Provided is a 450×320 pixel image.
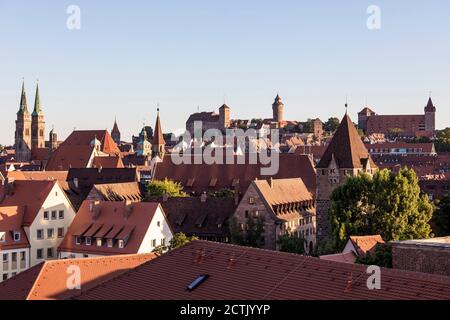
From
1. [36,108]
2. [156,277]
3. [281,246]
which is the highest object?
[36,108]

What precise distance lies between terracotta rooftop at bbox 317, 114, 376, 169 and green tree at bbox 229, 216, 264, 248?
7.37m

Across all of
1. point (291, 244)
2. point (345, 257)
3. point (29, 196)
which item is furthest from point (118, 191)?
point (345, 257)

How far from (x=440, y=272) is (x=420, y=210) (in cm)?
3252

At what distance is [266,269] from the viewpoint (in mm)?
16547

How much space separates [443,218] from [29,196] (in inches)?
1246

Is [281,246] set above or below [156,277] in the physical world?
below

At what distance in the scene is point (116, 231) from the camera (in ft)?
164

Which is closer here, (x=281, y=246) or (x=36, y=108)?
(x=281, y=246)

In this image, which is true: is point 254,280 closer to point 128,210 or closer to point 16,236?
point 128,210

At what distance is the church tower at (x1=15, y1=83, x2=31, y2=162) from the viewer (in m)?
158

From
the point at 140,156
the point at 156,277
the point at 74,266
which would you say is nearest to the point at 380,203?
the point at 74,266

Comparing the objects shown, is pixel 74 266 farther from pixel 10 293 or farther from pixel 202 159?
pixel 202 159

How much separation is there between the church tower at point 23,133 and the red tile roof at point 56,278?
133 meters
